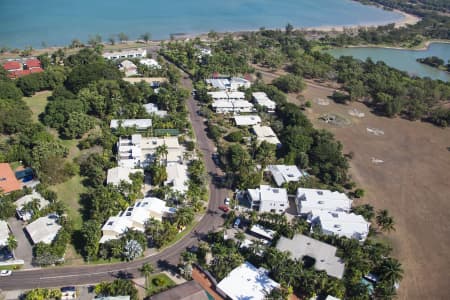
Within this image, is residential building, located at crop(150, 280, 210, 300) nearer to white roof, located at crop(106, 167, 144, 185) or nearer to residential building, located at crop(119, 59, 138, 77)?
white roof, located at crop(106, 167, 144, 185)

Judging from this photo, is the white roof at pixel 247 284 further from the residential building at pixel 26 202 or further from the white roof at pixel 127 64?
the white roof at pixel 127 64

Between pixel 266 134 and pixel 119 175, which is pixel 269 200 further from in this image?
pixel 119 175

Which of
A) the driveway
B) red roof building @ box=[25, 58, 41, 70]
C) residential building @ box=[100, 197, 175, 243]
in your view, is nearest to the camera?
the driveway

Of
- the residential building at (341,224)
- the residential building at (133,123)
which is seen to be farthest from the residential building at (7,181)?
the residential building at (341,224)

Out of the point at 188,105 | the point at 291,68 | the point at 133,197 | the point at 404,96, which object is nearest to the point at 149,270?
the point at 133,197

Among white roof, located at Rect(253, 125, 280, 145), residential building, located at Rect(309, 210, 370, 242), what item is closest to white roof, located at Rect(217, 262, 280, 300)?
residential building, located at Rect(309, 210, 370, 242)
